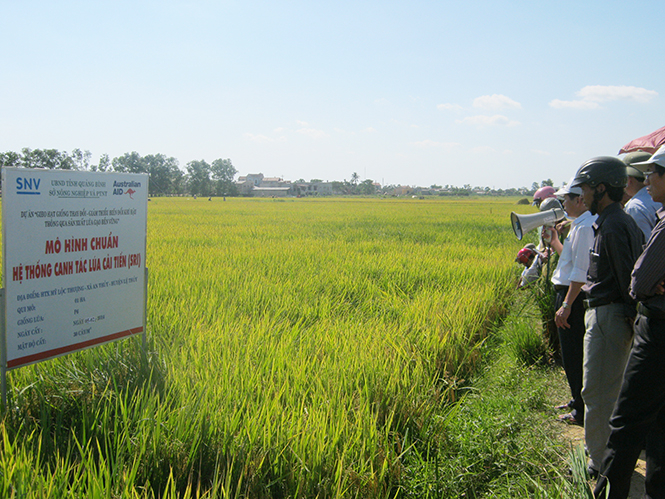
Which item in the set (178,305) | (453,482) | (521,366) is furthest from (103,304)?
(521,366)

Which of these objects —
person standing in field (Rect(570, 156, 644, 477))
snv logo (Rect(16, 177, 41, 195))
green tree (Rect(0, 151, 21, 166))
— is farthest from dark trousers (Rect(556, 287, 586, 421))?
green tree (Rect(0, 151, 21, 166))

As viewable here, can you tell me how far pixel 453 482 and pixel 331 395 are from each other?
770mm

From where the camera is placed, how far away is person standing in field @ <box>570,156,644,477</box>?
2.24 meters

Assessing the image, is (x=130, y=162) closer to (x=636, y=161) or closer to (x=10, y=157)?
(x=10, y=157)

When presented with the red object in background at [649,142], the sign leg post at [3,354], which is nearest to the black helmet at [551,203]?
the red object in background at [649,142]

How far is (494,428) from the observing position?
2.61 m

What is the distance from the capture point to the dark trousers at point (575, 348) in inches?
114

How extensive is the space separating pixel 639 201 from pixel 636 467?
1.79 m

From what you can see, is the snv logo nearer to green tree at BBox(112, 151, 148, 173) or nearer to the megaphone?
the megaphone

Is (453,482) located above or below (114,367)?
below

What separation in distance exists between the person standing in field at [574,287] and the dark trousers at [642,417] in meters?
0.75

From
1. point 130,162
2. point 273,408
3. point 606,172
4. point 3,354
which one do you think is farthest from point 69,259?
point 130,162

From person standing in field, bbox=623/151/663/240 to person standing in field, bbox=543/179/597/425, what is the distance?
0.41 metres

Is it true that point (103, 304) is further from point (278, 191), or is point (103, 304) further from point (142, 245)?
point (278, 191)
